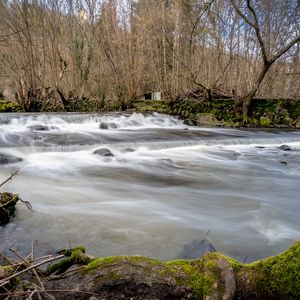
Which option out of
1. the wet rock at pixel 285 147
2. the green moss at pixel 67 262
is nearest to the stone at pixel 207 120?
the wet rock at pixel 285 147

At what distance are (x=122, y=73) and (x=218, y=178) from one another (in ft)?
34.5

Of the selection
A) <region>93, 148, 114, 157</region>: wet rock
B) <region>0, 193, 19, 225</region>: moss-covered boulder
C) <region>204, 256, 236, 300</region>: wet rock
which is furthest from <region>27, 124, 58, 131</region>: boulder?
<region>204, 256, 236, 300</region>: wet rock

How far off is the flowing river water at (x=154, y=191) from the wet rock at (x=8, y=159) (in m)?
0.14

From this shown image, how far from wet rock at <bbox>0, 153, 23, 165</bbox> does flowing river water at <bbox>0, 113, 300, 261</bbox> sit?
0.47 feet

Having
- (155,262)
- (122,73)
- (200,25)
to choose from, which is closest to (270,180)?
(155,262)

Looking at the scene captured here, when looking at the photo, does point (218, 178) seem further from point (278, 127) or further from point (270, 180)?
point (278, 127)

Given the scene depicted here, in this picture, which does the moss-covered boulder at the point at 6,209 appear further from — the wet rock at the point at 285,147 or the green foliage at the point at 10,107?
the green foliage at the point at 10,107

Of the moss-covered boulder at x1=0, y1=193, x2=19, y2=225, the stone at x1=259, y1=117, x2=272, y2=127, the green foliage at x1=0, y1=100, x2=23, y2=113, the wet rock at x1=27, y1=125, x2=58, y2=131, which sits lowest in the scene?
the moss-covered boulder at x1=0, y1=193, x2=19, y2=225

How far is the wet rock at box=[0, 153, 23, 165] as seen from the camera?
21.0 feet

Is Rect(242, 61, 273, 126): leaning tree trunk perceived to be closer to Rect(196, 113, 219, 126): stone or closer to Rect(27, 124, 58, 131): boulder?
Rect(196, 113, 219, 126): stone

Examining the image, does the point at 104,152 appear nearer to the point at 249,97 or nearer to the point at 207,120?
the point at 207,120

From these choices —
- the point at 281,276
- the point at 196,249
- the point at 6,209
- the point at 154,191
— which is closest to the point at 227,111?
the point at 154,191

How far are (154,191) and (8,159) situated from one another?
3.18 meters

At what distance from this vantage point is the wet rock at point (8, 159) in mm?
6395
